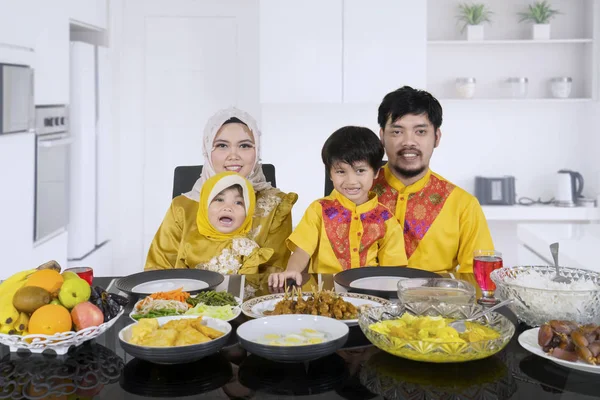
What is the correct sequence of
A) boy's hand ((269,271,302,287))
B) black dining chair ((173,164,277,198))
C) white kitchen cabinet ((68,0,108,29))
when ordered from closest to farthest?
boy's hand ((269,271,302,287)) < black dining chair ((173,164,277,198)) < white kitchen cabinet ((68,0,108,29))

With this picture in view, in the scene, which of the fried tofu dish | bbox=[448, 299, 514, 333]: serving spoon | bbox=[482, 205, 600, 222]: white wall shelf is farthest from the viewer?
bbox=[482, 205, 600, 222]: white wall shelf

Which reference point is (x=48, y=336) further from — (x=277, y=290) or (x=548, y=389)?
(x=548, y=389)

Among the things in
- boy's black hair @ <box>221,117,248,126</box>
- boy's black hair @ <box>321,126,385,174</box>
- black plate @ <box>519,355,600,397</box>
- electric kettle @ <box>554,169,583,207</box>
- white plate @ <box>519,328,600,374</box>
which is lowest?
black plate @ <box>519,355,600,397</box>

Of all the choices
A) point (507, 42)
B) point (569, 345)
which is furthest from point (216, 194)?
point (507, 42)

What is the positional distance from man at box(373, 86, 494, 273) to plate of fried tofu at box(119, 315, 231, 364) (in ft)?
4.35

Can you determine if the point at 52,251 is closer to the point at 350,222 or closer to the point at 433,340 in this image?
the point at 350,222

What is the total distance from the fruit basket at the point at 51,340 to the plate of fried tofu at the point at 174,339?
0.24ft

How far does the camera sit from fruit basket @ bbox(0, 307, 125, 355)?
4.78ft

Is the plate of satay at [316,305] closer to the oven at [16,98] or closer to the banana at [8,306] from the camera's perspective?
the banana at [8,306]

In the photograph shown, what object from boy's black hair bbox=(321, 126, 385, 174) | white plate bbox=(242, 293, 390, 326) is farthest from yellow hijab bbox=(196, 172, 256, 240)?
white plate bbox=(242, 293, 390, 326)

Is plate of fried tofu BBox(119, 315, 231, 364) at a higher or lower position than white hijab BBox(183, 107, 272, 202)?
lower

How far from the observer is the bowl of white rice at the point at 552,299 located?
5.07 feet

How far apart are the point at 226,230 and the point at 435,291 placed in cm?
114

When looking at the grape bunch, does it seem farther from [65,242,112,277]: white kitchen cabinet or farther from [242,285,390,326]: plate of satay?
[65,242,112,277]: white kitchen cabinet
